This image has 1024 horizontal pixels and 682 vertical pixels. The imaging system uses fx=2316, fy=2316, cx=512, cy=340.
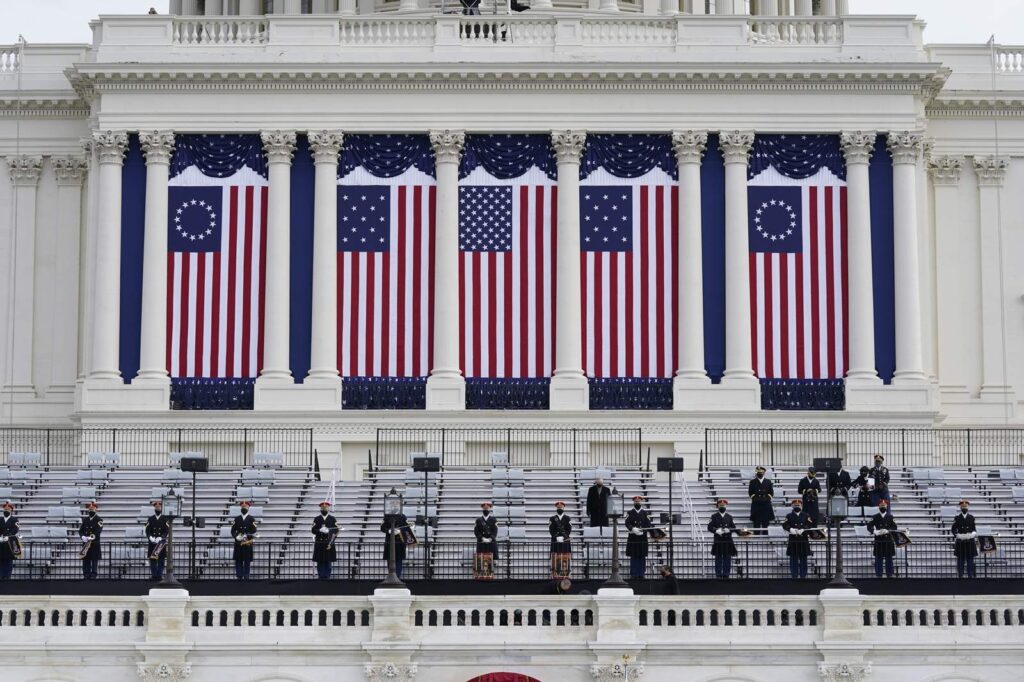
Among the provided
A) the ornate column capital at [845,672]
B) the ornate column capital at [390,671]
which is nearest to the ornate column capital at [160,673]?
the ornate column capital at [390,671]

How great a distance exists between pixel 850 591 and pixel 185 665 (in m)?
13.7

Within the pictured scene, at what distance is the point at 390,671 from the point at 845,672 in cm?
925

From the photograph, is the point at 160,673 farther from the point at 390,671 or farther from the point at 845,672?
the point at 845,672

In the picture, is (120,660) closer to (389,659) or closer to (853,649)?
(389,659)

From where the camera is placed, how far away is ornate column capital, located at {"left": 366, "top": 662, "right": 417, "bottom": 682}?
1855 inches

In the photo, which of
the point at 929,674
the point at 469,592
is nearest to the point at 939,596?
the point at 929,674

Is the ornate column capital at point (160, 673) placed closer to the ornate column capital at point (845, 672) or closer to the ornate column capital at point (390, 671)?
the ornate column capital at point (390, 671)

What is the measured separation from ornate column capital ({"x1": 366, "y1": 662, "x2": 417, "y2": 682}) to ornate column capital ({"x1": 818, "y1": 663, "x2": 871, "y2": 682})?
8352 mm

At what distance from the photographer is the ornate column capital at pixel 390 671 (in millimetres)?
47125

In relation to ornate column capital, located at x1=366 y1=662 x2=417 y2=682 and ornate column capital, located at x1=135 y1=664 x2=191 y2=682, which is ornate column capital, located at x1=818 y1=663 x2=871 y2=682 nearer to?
ornate column capital, located at x1=366 y1=662 x2=417 y2=682

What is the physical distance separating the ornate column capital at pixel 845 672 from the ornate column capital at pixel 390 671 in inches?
329

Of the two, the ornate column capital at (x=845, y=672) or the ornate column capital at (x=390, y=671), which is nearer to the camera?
the ornate column capital at (x=845, y=672)

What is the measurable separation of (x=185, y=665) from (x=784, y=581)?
12.7 metres

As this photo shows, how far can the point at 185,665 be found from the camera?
1859 inches
